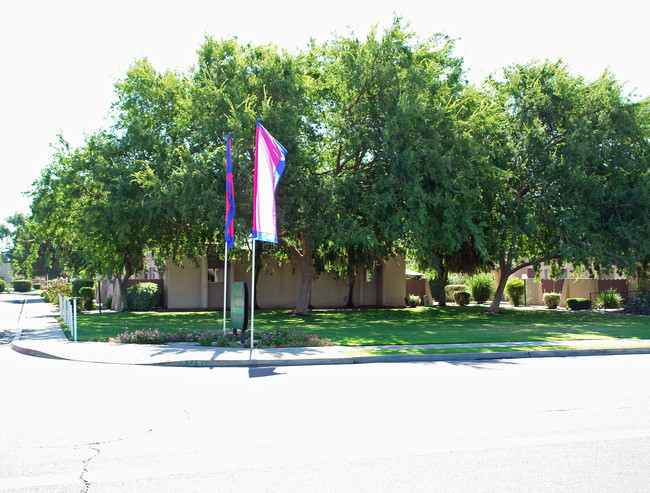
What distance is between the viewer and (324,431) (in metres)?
6.52

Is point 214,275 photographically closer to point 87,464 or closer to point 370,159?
point 370,159

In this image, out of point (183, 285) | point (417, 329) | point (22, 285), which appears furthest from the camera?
point (22, 285)

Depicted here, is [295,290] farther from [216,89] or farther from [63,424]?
→ [63,424]

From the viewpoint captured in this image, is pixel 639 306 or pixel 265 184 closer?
pixel 265 184

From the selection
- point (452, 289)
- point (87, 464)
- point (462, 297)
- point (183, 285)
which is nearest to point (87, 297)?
point (183, 285)

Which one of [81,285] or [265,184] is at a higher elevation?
[265,184]

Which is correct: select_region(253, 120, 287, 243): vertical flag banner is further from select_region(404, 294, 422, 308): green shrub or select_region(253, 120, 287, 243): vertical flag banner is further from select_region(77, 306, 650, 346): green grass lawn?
select_region(404, 294, 422, 308): green shrub

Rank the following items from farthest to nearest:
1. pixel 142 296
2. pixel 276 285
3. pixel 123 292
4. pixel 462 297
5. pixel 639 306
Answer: pixel 462 297 → pixel 276 285 → pixel 142 296 → pixel 123 292 → pixel 639 306

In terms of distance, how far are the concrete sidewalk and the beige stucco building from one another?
1603cm

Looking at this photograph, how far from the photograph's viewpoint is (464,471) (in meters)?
5.07

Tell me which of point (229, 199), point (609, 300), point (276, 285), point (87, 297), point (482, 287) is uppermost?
point (229, 199)

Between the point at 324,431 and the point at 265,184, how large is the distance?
8266 mm

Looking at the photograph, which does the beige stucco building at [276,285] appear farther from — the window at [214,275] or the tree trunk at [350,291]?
the tree trunk at [350,291]

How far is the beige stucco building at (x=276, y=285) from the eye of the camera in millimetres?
32094
